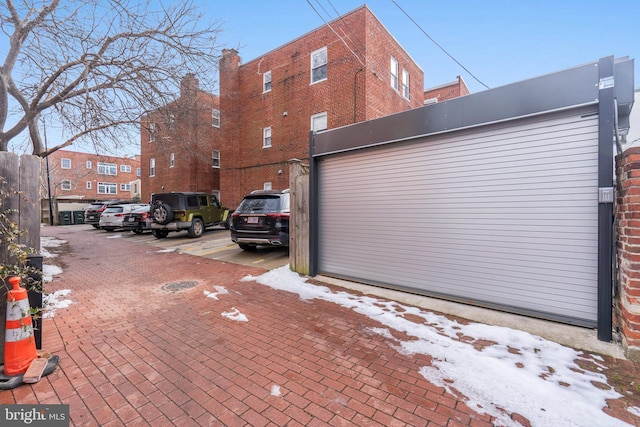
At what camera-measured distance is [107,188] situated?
43594mm

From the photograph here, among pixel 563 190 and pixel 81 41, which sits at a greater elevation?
pixel 81 41

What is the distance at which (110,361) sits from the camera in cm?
284

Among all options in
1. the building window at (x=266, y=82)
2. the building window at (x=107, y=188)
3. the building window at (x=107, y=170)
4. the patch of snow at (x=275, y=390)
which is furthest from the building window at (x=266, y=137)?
the building window at (x=107, y=188)

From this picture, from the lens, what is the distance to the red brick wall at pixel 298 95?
12.4m

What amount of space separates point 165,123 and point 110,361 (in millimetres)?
7707

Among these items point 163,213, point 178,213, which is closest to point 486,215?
point 178,213

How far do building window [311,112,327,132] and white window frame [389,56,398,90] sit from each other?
3.82 metres

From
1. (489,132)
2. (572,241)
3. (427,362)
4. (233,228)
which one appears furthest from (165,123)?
(572,241)

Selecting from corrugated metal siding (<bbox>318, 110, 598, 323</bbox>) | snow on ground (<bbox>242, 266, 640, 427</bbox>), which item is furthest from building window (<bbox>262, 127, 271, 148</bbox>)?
snow on ground (<bbox>242, 266, 640, 427</bbox>)

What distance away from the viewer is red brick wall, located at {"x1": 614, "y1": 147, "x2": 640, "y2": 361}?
286 centimetres

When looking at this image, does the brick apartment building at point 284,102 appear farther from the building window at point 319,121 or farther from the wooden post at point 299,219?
the wooden post at point 299,219

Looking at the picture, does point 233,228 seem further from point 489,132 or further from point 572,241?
point 572,241

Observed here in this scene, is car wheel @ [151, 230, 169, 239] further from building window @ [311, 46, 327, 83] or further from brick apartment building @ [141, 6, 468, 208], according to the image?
building window @ [311, 46, 327, 83]

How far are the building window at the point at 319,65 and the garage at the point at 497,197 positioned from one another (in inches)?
374
